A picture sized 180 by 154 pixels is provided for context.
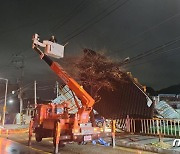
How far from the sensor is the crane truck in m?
10.4

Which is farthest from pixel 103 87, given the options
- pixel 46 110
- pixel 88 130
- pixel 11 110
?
pixel 11 110

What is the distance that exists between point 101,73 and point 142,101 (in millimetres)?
4636

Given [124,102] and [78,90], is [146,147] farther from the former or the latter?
[124,102]

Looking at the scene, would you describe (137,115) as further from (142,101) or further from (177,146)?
(177,146)

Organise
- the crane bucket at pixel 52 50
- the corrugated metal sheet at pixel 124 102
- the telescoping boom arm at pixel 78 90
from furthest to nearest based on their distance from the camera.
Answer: the corrugated metal sheet at pixel 124 102
the crane bucket at pixel 52 50
the telescoping boom arm at pixel 78 90

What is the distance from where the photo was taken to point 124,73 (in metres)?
20.7

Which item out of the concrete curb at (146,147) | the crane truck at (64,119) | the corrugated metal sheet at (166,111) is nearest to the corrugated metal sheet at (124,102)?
the corrugated metal sheet at (166,111)

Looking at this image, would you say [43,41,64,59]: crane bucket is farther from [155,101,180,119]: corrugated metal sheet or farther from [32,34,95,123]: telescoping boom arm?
[155,101,180,119]: corrugated metal sheet

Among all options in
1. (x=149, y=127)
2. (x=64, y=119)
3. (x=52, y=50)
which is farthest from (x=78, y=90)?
(x=149, y=127)

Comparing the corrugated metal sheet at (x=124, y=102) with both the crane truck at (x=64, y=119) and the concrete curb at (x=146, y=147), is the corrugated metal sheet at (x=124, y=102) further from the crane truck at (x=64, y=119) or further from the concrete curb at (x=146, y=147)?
the concrete curb at (x=146, y=147)

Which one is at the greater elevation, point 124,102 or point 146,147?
point 124,102

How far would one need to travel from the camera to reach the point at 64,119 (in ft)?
36.1

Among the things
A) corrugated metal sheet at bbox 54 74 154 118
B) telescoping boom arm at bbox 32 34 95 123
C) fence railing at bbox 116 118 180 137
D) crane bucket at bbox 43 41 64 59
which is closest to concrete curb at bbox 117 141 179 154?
telescoping boom arm at bbox 32 34 95 123

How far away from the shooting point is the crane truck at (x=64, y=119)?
34.3 feet
